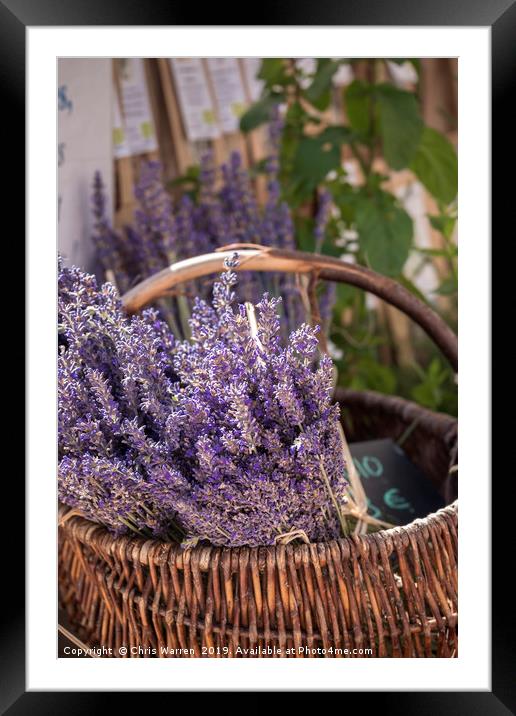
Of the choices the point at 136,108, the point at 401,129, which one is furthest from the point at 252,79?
the point at 401,129

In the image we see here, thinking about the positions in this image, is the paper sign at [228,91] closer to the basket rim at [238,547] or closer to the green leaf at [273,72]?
the green leaf at [273,72]

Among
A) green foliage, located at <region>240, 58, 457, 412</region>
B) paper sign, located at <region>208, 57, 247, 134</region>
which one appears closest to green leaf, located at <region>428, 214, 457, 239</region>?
green foliage, located at <region>240, 58, 457, 412</region>

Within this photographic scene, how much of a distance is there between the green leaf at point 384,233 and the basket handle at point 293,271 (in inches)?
10.8

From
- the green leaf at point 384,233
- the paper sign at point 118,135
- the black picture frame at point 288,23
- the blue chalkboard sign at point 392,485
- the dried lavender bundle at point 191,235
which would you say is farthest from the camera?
the paper sign at point 118,135

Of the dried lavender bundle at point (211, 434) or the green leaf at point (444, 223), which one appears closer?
the dried lavender bundle at point (211, 434)

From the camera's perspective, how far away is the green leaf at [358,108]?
4.13 ft

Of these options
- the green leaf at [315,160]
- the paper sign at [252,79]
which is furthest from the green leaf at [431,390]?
the paper sign at [252,79]

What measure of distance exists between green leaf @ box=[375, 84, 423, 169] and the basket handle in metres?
0.40

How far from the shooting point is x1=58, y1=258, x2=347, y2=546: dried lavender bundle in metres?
0.58

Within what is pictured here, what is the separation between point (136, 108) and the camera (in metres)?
1.24

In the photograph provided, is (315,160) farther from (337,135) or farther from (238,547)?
(238,547)

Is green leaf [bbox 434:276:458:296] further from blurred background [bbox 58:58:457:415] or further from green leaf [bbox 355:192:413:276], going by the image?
green leaf [bbox 355:192:413:276]
